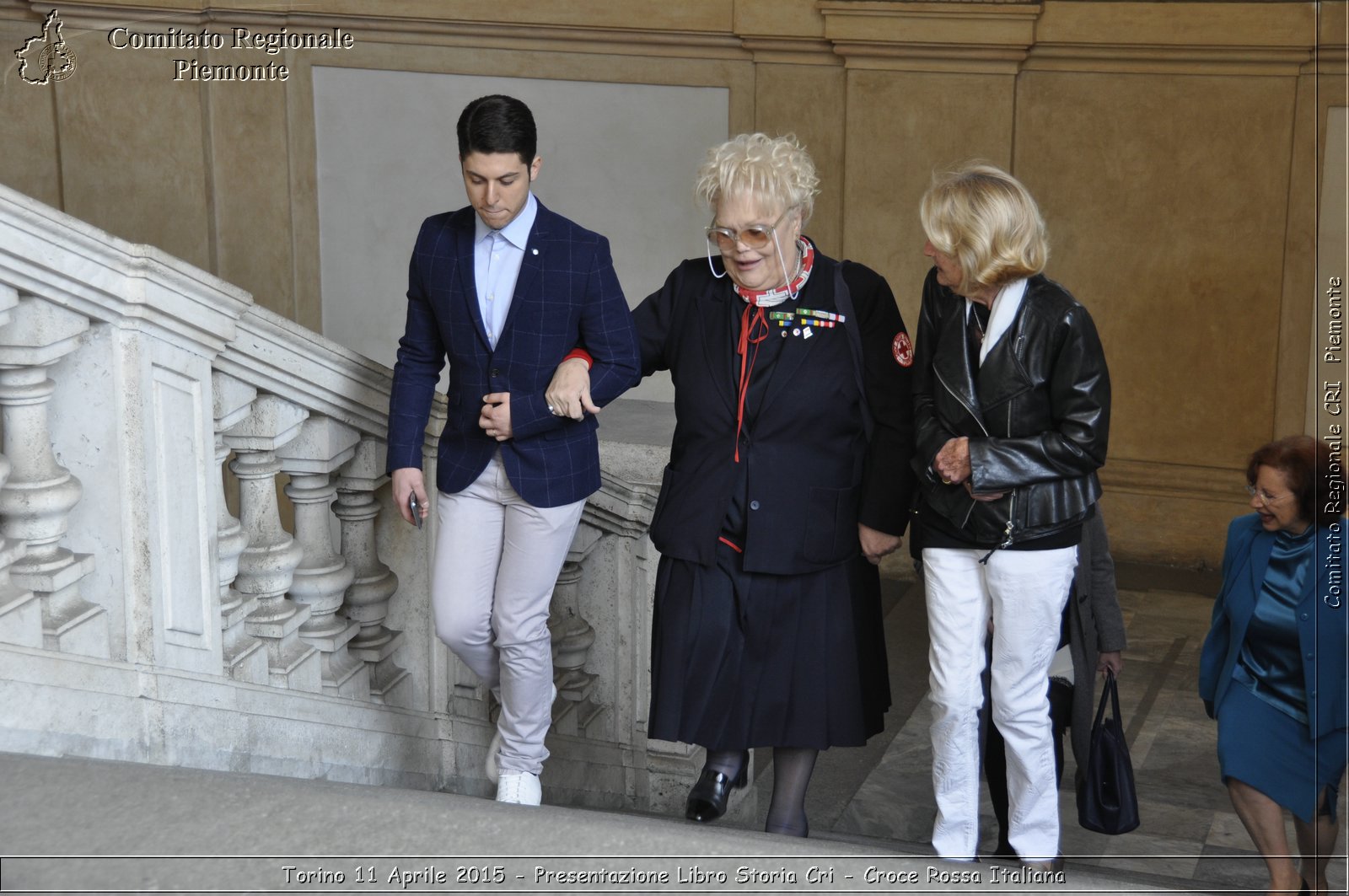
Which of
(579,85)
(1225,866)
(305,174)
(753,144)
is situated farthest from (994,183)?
(305,174)

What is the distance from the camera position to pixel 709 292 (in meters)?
3.42

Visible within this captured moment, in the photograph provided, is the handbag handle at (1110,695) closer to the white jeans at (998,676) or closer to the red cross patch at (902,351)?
the white jeans at (998,676)

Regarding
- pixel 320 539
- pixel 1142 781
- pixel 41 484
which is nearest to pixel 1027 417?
pixel 320 539

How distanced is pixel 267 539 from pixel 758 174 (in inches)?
56.1

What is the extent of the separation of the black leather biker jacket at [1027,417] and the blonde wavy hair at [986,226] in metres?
0.09

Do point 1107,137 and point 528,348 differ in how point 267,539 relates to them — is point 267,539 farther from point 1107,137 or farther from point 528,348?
point 1107,137

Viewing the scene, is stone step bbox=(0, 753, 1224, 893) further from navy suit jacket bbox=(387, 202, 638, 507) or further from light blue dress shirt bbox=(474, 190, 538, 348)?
light blue dress shirt bbox=(474, 190, 538, 348)

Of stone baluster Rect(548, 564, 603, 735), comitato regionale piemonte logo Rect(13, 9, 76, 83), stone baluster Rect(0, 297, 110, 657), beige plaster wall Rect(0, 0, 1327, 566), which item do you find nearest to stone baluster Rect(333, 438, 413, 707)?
stone baluster Rect(548, 564, 603, 735)

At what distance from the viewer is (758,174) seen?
10.4 feet

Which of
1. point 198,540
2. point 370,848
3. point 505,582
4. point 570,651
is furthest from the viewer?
point 570,651

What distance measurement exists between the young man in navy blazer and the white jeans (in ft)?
2.84

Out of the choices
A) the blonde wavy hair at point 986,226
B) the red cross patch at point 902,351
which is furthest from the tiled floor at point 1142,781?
the blonde wavy hair at point 986,226

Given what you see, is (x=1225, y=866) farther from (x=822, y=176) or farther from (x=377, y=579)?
(x=822, y=176)

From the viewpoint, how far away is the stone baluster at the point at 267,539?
11.4 ft
